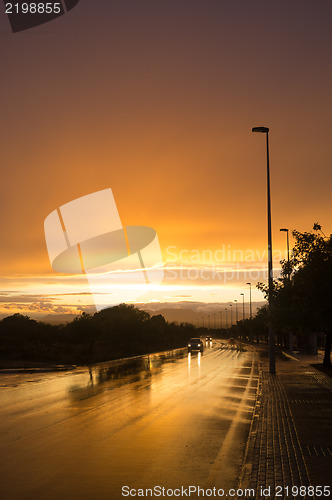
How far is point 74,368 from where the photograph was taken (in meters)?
33.8

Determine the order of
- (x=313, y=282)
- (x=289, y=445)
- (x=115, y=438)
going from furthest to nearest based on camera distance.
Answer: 1. (x=313, y=282)
2. (x=115, y=438)
3. (x=289, y=445)

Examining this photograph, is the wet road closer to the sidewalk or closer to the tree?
the sidewalk

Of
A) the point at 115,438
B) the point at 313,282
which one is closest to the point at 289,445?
the point at 115,438

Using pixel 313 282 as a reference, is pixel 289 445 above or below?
below

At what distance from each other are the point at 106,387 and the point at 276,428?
10.4 metres

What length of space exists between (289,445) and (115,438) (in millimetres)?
3486

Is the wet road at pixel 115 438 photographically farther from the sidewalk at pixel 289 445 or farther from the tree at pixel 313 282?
the tree at pixel 313 282

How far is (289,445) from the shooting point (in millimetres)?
10586

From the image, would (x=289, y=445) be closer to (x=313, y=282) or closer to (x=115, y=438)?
(x=115, y=438)

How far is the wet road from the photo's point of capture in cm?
810

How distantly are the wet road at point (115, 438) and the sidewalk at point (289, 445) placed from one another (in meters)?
0.33

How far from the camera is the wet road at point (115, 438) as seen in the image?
26.6 ft

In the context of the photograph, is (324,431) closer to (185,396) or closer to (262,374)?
(185,396)

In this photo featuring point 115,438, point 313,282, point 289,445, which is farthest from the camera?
point 313,282
